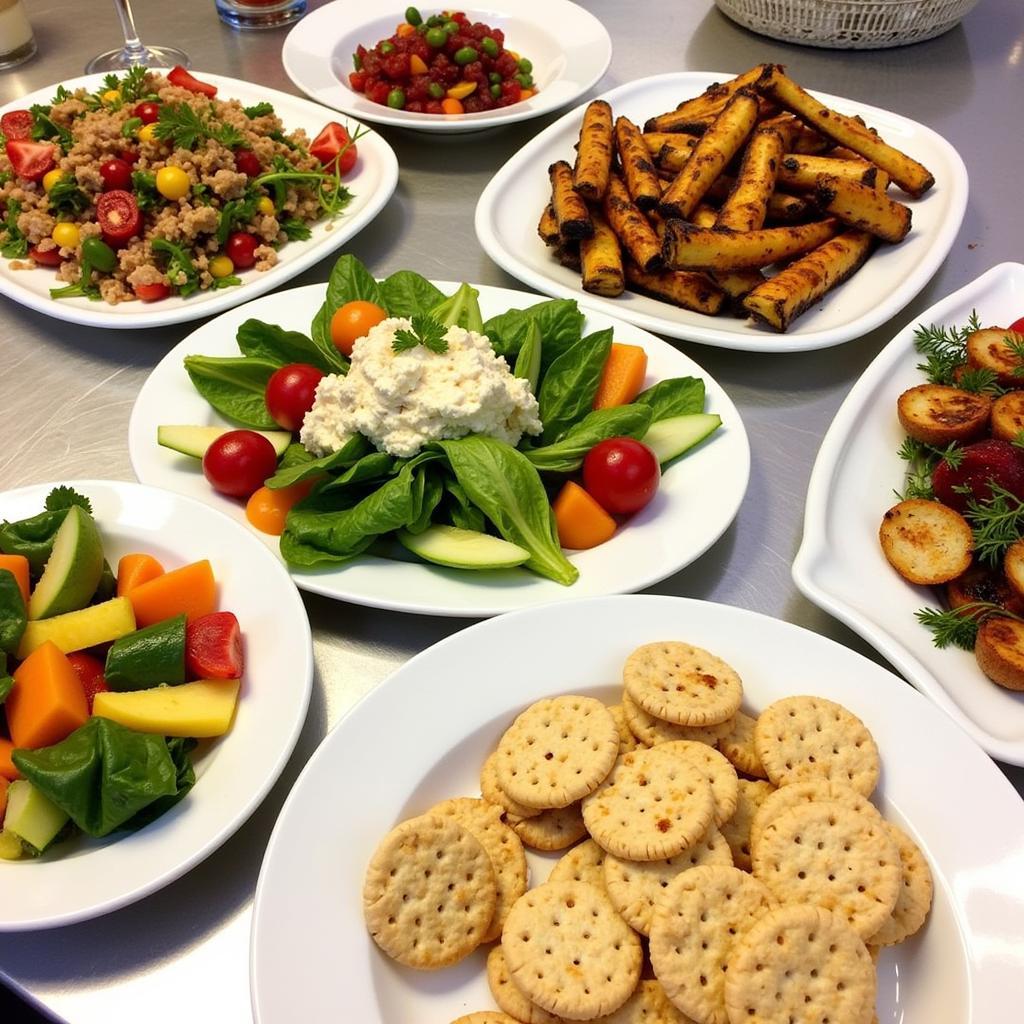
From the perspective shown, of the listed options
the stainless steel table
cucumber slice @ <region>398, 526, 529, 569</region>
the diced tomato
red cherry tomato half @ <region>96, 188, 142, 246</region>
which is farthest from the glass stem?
the diced tomato

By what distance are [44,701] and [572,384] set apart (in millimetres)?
1087

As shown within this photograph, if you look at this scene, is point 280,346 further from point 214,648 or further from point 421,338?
point 214,648

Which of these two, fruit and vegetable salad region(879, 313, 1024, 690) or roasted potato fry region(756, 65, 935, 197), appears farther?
roasted potato fry region(756, 65, 935, 197)

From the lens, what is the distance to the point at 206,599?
145 centimetres

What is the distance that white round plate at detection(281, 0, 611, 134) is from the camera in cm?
270

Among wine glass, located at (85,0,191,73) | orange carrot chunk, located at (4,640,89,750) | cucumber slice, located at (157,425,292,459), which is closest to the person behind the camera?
orange carrot chunk, located at (4,640,89,750)

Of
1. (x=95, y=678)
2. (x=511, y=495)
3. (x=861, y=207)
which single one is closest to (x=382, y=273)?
(x=511, y=495)

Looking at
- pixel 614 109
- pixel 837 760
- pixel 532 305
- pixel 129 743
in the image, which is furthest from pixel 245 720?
pixel 614 109

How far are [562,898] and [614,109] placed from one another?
2326mm

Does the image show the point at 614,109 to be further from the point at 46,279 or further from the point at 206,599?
the point at 206,599

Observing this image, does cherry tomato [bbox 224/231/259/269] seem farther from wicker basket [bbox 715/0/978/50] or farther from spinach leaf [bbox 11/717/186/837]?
wicker basket [bbox 715/0/978/50]

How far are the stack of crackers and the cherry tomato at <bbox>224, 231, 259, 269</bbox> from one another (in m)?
1.49

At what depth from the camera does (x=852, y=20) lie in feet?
10.4

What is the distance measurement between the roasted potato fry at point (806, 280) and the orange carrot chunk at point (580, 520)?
67 cm
